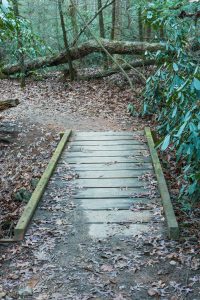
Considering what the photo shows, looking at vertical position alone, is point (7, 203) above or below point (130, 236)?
below

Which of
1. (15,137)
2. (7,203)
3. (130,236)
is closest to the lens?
(130,236)

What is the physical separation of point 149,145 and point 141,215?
2960mm

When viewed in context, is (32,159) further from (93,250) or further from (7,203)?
(93,250)

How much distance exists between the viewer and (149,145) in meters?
7.85

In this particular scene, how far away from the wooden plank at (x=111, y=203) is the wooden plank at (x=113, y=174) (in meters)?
0.92

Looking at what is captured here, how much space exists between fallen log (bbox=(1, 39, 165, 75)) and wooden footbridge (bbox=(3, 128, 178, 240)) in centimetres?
594

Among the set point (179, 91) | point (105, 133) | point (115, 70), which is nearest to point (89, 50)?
point (115, 70)

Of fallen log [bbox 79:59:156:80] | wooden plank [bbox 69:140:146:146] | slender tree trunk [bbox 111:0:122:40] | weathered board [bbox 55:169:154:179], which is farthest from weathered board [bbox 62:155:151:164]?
slender tree trunk [bbox 111:0:122:40]

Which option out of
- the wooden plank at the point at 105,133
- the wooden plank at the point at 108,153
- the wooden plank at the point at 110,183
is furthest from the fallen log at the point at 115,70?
the wooden plank at the point at 110,183

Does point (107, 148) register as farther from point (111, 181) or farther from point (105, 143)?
point (111, 181)

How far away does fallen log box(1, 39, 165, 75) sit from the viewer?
549 inches

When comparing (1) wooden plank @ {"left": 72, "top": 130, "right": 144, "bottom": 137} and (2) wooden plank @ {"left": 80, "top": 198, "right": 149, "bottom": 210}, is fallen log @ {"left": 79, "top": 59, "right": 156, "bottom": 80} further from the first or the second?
(2) wooden plank @ {"left": 80, "top": 198, "right": 149, "bottom": 210}

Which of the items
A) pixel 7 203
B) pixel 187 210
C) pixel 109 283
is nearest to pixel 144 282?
pixel 109 283

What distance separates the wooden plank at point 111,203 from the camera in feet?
17.6
